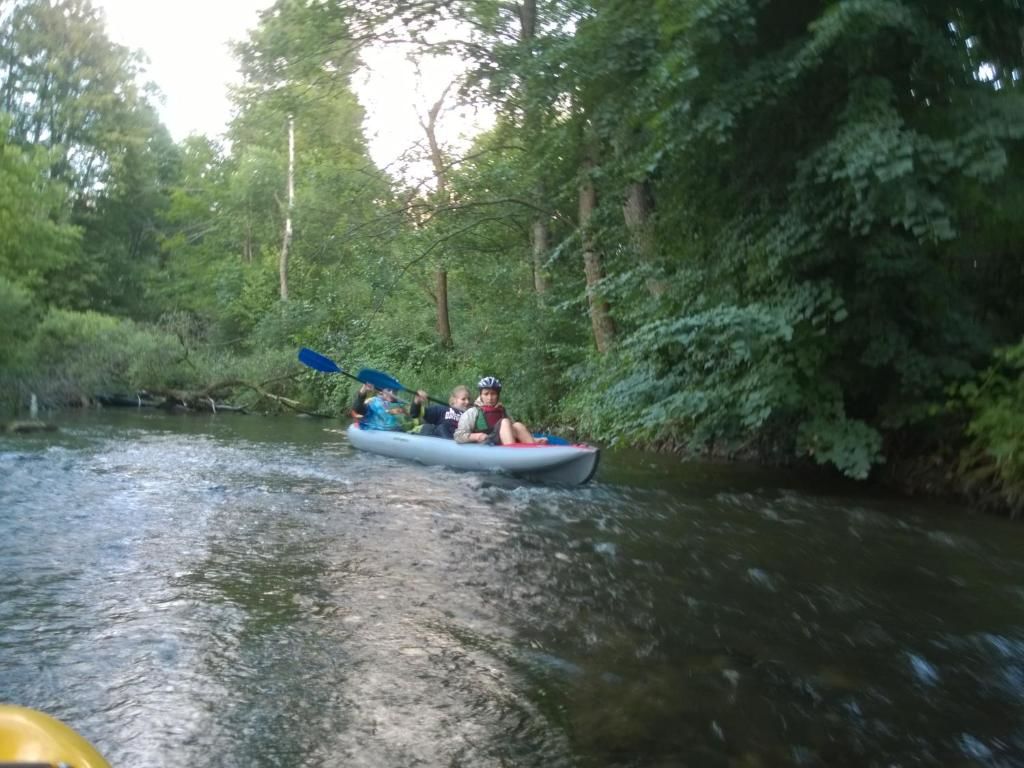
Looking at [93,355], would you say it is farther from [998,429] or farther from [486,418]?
[998,429]

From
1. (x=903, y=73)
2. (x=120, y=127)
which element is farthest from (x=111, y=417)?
(x=120, y=127)

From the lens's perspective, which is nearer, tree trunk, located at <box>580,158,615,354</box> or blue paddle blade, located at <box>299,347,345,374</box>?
tree trunk, located at <box>580,158,615,354</box>

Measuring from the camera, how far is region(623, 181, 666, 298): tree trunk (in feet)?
31.5

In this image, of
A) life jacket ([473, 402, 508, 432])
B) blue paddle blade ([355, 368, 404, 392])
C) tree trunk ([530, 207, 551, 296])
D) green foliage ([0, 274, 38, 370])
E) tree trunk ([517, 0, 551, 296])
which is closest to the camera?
life jacket ([473, 402, 508, 432])

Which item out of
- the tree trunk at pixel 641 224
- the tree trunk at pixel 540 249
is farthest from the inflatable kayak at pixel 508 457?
the tree trunk at pixel 540 249

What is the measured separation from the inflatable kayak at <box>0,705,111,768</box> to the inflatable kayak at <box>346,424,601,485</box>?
7020 mm

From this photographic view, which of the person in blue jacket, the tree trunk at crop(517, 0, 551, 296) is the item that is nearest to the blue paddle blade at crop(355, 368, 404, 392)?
the person in blue jacket

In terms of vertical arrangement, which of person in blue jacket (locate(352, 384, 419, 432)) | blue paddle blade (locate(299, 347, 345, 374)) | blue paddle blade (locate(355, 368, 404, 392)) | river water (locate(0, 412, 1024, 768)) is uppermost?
blue paddle blade (locate(299, 347, 345, 374))

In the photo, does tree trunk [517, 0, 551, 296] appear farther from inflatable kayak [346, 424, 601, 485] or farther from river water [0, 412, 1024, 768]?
river water [0, 412, 1024, 768]

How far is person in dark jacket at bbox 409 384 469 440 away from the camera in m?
10.5

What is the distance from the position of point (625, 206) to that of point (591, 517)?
5501mm

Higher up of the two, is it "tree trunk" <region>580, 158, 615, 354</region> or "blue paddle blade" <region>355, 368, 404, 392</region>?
"tree trunk" <region>580, 158, 615, 354</region>

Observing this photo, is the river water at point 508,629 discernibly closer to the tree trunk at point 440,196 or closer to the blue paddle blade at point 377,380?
the blue paddle blade at point 377,380

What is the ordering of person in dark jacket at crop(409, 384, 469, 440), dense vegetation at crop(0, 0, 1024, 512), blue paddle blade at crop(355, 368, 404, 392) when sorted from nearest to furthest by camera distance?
dense vegetation at crop(0, 0, 1024, 512), person in dark jacket at crop(409, 384, 469, 440), blue paddle blade at crop(355, 368, 404, 392)
